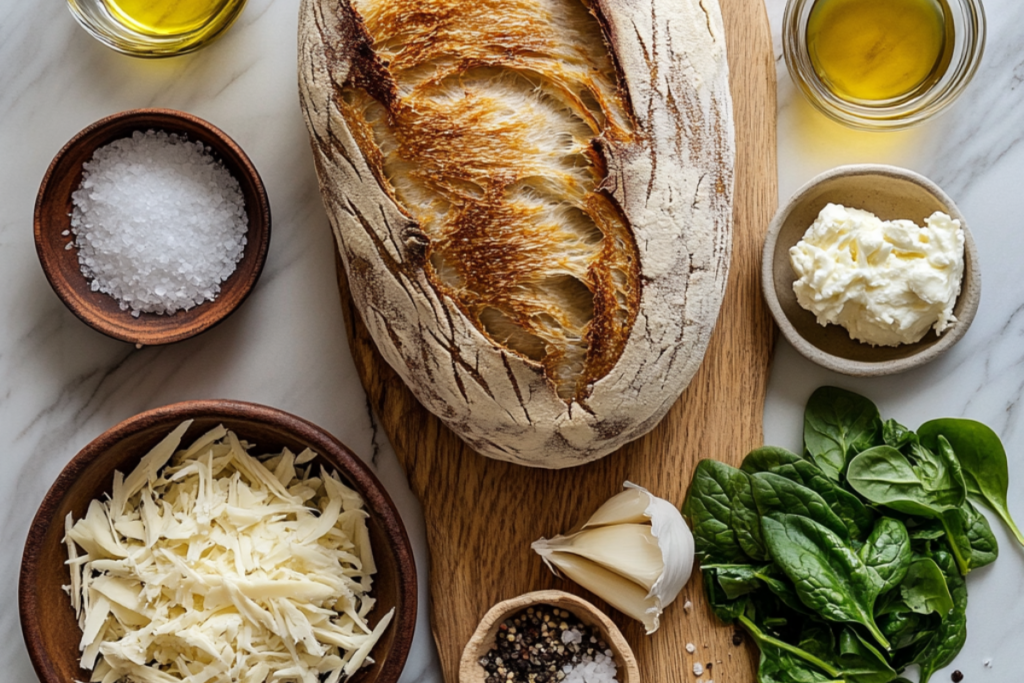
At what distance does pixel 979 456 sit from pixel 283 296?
127 centimetres

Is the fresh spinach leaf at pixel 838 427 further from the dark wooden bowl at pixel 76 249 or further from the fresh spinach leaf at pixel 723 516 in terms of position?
the dark wooden bowl at pixel 76 249

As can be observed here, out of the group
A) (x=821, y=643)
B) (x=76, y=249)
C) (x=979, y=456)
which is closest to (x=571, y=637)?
(x=821, y=643)

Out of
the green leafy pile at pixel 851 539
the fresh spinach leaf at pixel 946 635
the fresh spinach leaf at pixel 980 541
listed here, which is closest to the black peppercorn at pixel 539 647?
the green leafy pile at pixel 851 539

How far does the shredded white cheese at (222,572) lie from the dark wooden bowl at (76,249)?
0.19 metres

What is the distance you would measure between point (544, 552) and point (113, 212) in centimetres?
93

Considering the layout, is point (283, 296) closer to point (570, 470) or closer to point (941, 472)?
point (570, 470)

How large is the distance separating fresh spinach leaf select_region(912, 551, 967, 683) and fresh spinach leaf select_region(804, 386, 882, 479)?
22cm

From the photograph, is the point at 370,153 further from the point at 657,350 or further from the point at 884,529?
the point at 884,529

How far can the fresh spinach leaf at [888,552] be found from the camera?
4.40ft

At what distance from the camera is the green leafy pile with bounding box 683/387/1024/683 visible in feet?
4.39

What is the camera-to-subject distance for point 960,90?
1.38 metres

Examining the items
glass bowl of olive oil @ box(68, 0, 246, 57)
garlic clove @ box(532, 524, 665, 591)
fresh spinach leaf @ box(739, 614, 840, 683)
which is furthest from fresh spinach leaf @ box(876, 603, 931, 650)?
glass bowl of olive oil @ box(68, 0, 246, 57)

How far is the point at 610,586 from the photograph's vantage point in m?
1.34

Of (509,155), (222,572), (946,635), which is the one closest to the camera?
(509,155)
